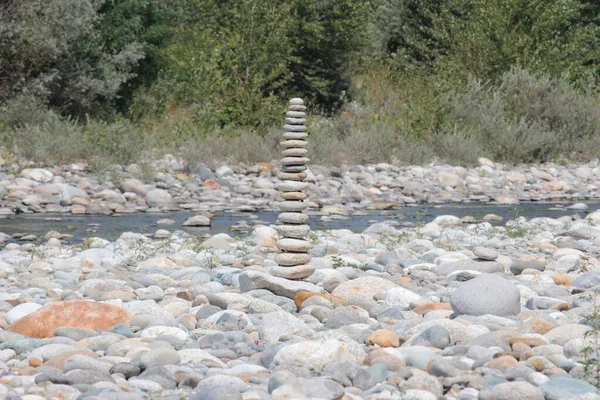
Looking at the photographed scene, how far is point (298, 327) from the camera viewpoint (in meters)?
4.12

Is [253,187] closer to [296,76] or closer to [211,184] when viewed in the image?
[211,184]

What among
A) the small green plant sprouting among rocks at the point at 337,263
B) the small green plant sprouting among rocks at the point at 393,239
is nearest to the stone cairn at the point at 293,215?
the small green plant sprouting among rocks at the point at 337,263

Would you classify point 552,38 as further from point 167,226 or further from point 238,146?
point 167,226

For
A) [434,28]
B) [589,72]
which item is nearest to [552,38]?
[589,72]

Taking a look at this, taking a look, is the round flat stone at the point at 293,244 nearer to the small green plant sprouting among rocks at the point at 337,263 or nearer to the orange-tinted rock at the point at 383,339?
the small green plant sprouting among rocks at the point at 337,263

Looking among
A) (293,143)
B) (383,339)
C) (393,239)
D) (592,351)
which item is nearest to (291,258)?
(293,143)

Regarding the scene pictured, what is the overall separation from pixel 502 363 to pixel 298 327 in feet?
3.36

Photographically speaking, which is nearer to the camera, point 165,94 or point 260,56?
point 260,56

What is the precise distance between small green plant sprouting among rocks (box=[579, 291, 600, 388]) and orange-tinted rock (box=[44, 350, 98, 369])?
2.01 metres

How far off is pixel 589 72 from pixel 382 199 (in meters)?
10.7

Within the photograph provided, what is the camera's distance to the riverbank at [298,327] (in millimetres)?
3301

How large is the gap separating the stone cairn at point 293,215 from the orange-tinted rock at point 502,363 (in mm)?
1954

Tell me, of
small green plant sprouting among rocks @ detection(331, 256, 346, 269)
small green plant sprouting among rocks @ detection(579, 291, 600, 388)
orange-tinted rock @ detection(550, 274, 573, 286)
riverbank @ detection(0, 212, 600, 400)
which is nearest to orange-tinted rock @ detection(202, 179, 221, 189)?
riverbank @ detection(0, 212, 600, 400)

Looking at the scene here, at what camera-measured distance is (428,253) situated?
6719 mm
